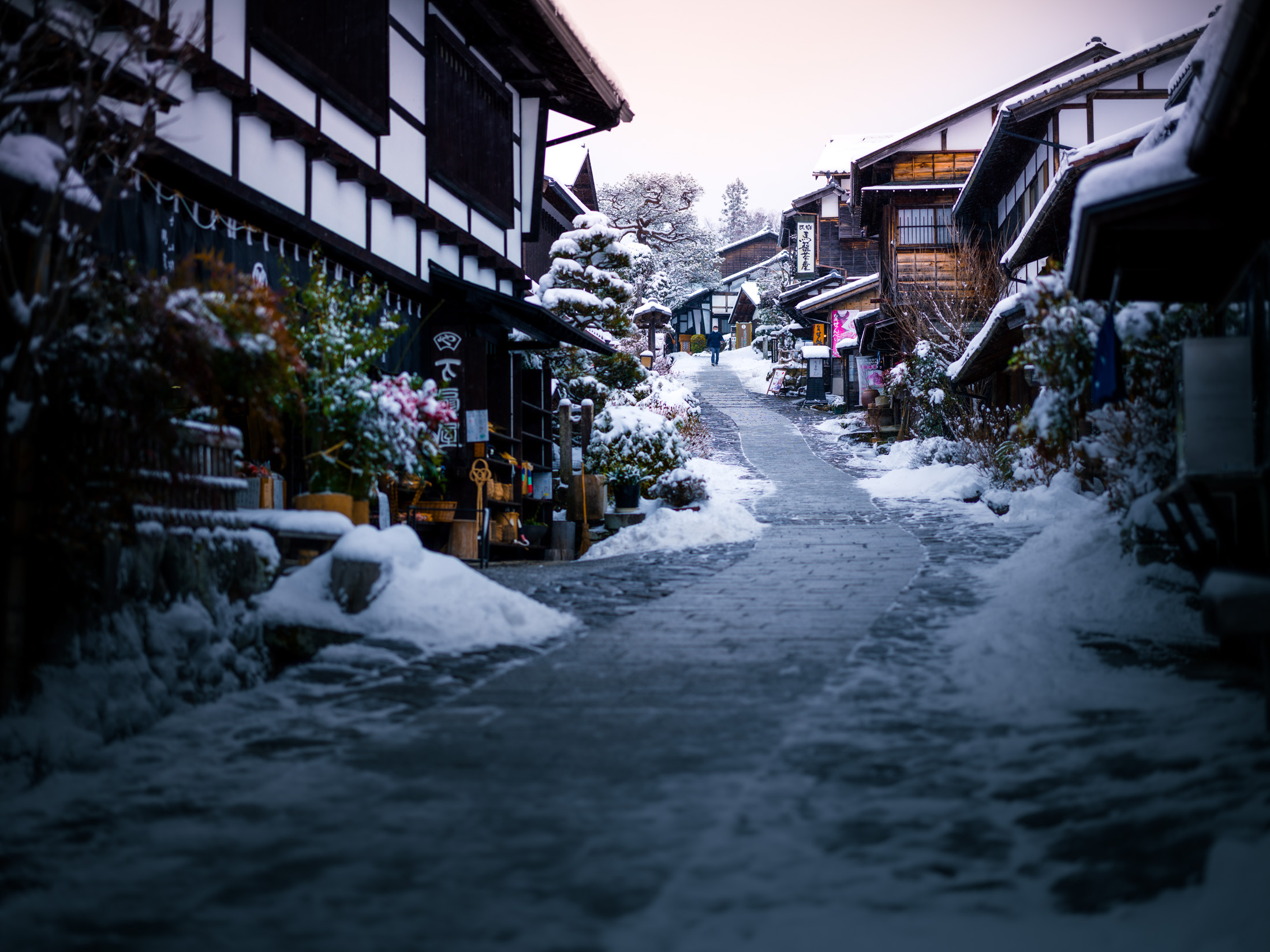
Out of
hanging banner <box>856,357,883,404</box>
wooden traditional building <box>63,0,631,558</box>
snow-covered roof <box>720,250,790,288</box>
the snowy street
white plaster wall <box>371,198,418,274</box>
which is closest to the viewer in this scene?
the snowy street

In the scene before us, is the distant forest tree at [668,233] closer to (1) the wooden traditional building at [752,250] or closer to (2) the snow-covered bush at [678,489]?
(1) the wooden traditional building at [752,250]

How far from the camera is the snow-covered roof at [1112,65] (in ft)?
75.3

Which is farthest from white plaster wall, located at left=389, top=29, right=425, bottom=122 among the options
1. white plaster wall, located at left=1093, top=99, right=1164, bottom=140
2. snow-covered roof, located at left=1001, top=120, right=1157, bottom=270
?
white plaster wall, located at left=1093, top=99, right=1164, bottom=140

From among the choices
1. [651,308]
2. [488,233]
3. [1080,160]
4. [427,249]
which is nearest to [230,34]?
[427,249]

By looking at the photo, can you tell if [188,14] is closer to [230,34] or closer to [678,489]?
[230,34]

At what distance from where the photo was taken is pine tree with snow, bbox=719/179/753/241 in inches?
4289

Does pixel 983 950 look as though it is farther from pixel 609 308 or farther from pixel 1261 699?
pixel 609 308

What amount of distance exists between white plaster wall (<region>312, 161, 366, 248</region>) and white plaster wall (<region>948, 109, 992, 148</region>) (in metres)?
26.4

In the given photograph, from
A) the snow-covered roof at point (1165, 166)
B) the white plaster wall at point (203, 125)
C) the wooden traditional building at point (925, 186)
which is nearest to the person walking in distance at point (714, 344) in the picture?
the wooden traditional building at point (925, 186)

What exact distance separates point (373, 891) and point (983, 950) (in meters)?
2.06

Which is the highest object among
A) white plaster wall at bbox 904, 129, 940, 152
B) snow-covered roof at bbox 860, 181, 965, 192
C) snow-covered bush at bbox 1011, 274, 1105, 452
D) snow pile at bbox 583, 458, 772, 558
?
white plaster wall at bbox 904, 129, 940, 152

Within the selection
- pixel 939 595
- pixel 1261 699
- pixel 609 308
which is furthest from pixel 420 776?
pixel 609 308

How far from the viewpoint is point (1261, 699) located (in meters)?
5.64

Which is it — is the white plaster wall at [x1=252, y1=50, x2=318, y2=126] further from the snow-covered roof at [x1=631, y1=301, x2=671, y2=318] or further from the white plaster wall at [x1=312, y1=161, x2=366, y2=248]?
the snow-covered roof at [x1=631, y1=301, x2=671, y2=318]
